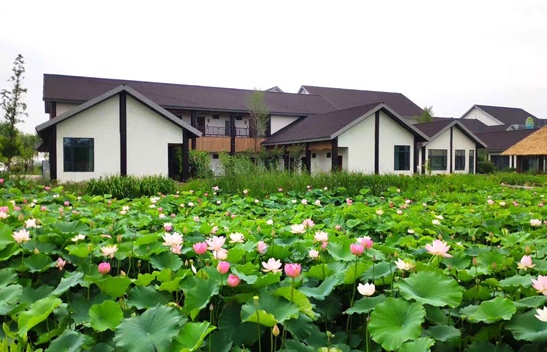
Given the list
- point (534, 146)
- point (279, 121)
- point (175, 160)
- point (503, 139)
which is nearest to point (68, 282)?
point (175, 160)

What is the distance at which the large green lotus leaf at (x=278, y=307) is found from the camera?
1689 mm

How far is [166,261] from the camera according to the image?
8.04ft

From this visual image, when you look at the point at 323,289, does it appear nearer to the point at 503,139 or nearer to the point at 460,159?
the point at 460,159

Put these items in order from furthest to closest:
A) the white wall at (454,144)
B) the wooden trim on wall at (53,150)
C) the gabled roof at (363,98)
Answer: the gabled roof at (363,98) < the white wall at (454,144) < the wooden trim on wall at (53,150)

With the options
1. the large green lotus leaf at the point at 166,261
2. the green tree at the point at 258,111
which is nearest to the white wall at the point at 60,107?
the green tree at the point at 258,111

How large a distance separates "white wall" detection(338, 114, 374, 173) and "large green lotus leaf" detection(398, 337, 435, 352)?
921 inches

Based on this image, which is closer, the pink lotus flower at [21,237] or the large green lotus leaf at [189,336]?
the large green lotus leaf at [189,336]

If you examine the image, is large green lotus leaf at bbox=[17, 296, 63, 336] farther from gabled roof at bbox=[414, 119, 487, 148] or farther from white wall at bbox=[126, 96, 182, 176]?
gabled roof at bbox=[414, 119, 487, 148]

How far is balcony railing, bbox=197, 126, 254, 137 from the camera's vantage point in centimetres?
3038

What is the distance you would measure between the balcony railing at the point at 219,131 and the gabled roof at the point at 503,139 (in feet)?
79.0

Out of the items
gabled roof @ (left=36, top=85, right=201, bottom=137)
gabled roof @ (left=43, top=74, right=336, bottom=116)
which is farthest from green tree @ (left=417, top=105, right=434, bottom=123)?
gabled roof @ (left=36, top=85, right=201, bottom=137)

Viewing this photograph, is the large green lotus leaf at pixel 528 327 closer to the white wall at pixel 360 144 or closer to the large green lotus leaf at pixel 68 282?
the large green lotus leaf at pixel 68 282

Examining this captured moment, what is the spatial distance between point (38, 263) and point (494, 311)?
2.36 m

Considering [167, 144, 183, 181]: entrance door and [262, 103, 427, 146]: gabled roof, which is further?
[262, 103, 427, 146]: gabled roof
